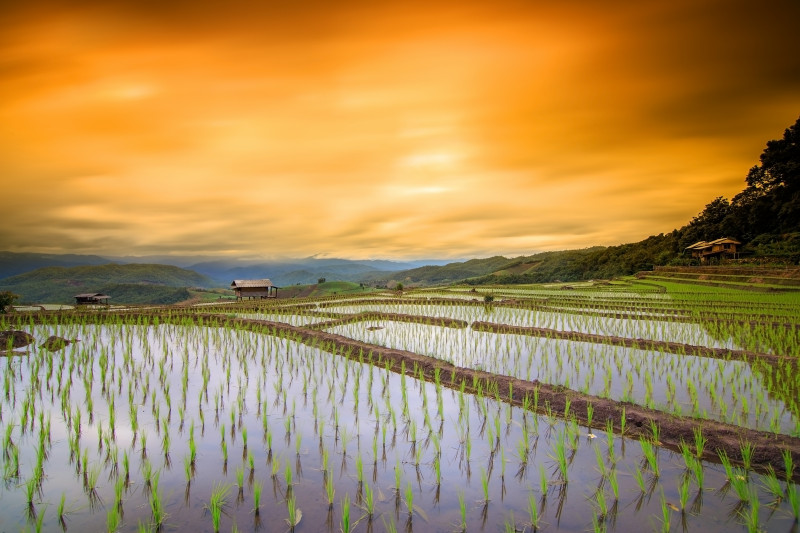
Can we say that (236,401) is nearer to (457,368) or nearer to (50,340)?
Result: (457,368)

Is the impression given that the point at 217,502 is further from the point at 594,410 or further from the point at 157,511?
the point at 594,410

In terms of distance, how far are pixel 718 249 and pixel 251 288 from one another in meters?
30.0

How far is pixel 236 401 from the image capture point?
5.14 meters

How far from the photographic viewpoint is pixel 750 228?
94.1ft

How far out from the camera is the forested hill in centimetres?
2534

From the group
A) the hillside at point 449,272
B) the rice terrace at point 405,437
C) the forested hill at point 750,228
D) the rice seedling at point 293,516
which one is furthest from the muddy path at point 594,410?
the hillside at point 449,272

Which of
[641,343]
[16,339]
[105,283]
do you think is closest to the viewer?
[641,343]

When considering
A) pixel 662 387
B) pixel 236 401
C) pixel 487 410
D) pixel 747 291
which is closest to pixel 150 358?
pixel 236 401

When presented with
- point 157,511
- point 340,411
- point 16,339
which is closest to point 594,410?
point 340,411

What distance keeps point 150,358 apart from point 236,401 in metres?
3.40

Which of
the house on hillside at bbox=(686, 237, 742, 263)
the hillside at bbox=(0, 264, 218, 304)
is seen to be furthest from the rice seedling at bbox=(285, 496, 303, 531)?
the hillside at bbox=(0, 264, 218, 304)

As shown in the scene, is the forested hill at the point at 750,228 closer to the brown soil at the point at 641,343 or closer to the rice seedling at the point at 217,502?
the brown soil at the point at 641,343

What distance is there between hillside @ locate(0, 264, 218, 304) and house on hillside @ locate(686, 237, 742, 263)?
46.8 m

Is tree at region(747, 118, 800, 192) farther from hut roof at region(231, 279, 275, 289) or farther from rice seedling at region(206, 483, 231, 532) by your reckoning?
rice seedling at region(206, 483, 231, 532)
